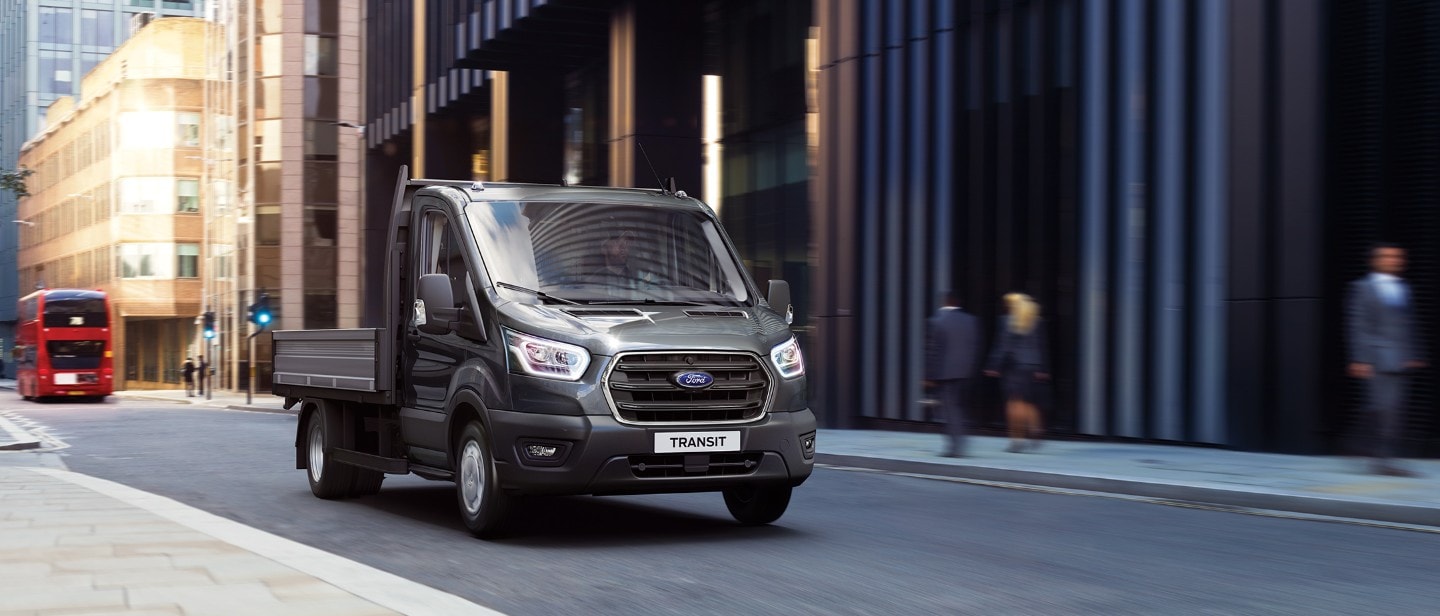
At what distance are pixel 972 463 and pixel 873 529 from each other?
5182 millimetres

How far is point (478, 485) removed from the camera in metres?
8.77

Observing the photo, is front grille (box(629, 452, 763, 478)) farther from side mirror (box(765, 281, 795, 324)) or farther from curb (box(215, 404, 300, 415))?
curb (box(215, 404, 300, 415))

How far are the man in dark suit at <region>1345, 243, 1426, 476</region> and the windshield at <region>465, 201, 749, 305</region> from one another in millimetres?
5267

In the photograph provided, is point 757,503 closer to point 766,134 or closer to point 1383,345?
point 1383,345

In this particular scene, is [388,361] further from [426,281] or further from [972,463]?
[972,463]

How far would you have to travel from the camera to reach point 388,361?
10.1 metres

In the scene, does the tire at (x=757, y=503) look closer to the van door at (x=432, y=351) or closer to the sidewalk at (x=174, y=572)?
the van door at (x=432, y=351)

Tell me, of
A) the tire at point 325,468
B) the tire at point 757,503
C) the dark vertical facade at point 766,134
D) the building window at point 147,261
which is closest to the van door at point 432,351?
the tire at point 325,468

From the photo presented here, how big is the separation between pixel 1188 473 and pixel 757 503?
4.92m

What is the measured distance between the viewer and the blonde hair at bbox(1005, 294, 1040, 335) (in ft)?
50.6

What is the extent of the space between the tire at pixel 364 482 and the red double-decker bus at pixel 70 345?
35.3 m

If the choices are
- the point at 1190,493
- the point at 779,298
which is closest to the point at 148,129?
the point at 1190,493

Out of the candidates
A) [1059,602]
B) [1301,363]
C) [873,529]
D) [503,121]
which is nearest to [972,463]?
[1301,363]

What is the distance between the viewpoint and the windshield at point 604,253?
909 centimetres
